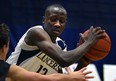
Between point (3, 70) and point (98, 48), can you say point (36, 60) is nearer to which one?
point (98, 48)

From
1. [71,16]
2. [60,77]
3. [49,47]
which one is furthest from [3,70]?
[71,16]

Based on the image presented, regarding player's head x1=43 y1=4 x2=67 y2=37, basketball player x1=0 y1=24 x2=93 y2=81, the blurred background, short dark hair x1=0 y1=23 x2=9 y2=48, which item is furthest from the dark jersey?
the blurred background

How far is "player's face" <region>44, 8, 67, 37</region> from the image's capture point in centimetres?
274

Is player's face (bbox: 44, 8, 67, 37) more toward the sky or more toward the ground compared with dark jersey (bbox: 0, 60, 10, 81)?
more toward the sky

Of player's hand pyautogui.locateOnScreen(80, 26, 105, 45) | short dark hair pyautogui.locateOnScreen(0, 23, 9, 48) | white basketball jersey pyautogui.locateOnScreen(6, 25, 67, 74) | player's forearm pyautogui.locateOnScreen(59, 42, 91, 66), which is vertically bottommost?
white basketball jersey pyautogui.locateOnScreen(6, 25, 67, 74)

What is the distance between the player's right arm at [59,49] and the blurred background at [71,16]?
1.65m

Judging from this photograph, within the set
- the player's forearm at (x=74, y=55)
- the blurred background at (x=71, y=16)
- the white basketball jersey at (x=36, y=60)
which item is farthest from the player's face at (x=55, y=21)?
the blurred background at (x=71, y=16)

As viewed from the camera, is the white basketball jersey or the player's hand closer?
the player's hand

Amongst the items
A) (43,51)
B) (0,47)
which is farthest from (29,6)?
(0,47)

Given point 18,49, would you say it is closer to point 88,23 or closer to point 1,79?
point 1,79

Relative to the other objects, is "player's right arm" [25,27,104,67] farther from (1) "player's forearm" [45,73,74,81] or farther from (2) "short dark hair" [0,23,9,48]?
(2) "short dark hair" [0,23,9,48]

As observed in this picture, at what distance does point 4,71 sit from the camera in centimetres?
214

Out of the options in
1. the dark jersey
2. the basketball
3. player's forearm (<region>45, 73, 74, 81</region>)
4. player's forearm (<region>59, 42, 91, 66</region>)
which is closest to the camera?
the dark jersey

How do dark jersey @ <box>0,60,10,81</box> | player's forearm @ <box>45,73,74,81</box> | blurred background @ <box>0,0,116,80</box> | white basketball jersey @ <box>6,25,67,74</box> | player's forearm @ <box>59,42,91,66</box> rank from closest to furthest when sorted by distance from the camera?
dark jersey @ <box>0,60,10,81</box> → player's forearm @ <box>45,73,74,81</box> → player's forearm @ <box>59,42,91,66</box> → white basketball jersey @ <box>6,25,67,74</box> → blurred background @ <box>0,0,116,80</box>
